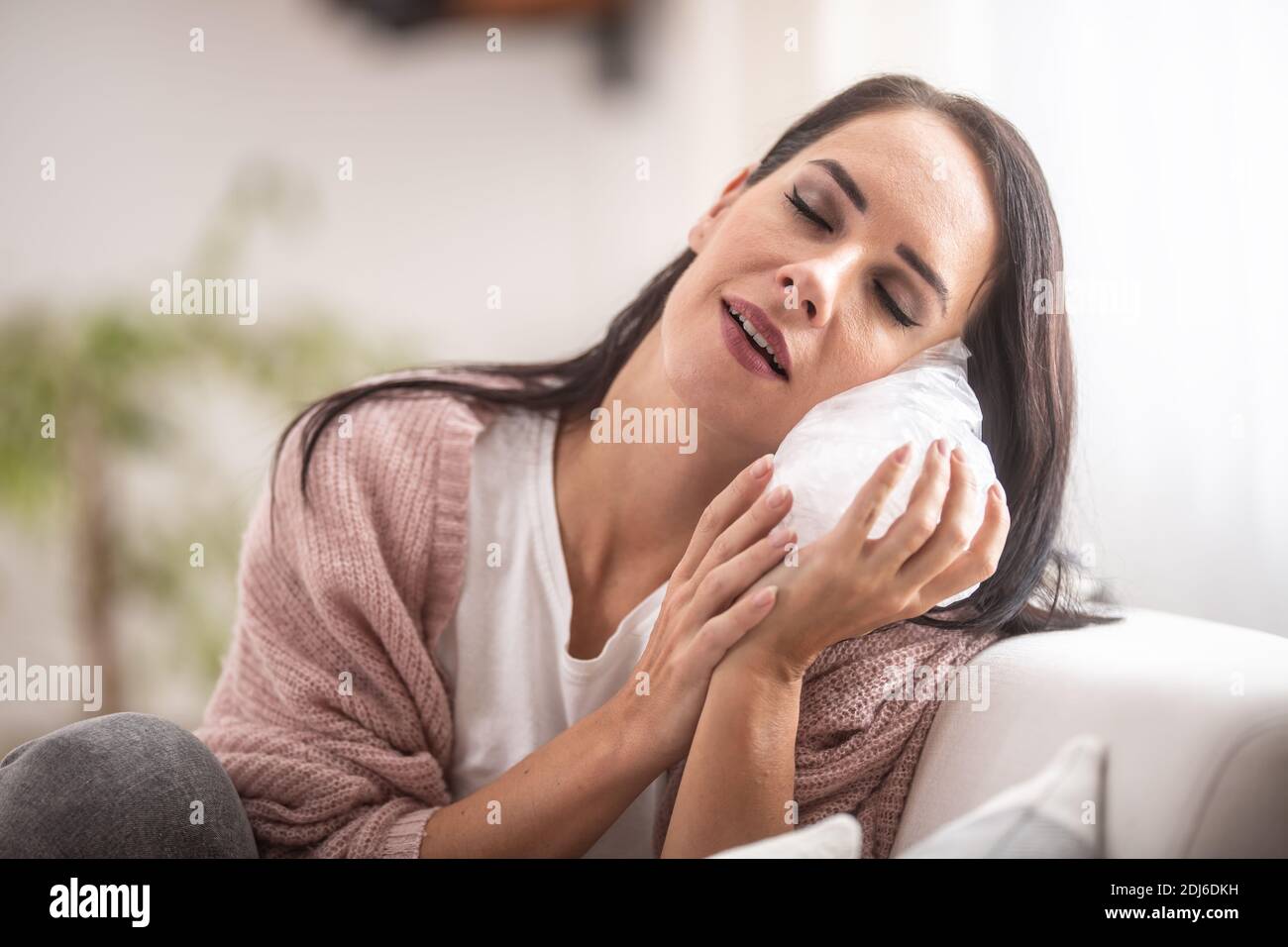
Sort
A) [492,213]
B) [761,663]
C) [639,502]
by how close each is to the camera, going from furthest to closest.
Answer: [492,213], [639,502], [761,663]

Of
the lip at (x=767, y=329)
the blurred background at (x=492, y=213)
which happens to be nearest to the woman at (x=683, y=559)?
the lip at (x=767, y=329)

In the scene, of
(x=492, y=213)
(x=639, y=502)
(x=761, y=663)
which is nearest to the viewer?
(x=761, y=663)

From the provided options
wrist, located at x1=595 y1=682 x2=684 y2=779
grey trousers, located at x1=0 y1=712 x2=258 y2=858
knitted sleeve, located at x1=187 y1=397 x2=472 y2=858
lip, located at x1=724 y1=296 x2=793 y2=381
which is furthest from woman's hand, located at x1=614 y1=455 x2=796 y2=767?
grey trousers, located at x1=0 y1=712 x2=258 y2=858

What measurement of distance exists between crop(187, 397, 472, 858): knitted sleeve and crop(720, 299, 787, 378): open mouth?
313 mm

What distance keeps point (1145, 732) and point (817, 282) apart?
45 cm

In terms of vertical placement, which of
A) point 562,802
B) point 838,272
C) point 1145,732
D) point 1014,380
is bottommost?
point 562,802

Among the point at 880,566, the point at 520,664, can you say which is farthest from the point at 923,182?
the point at 520,664

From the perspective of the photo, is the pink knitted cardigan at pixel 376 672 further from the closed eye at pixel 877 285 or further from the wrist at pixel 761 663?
the closed eye at pixel 877 285

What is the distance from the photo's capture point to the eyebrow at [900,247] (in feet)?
3.11

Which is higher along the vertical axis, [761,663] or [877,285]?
[877,285]

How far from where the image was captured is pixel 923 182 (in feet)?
3.14

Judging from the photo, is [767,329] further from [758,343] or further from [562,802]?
[562,802]

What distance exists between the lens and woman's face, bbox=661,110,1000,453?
0.95m

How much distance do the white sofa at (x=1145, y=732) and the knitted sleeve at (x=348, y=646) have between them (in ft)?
1.53
